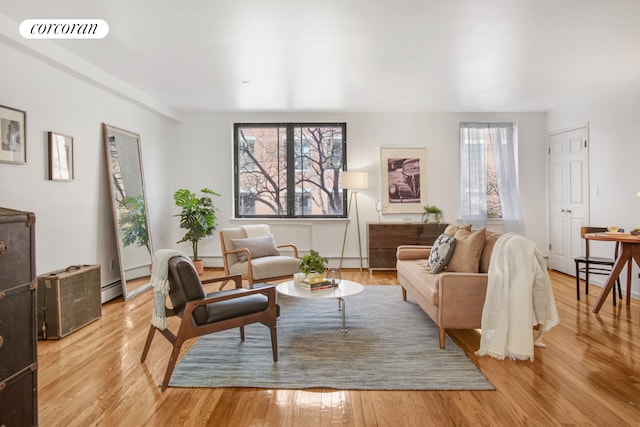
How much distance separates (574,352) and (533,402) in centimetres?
99

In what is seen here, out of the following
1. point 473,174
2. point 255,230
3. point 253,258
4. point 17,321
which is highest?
point 473,174

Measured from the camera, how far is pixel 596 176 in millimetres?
5141

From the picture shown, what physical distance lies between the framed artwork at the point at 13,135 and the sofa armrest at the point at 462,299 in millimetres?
3589

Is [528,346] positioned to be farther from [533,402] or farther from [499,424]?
[499,424]

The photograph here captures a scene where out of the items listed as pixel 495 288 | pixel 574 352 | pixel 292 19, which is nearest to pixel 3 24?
pixel 292 19

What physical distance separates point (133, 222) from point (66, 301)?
5.63ft

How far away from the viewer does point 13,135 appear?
3219 millimetres

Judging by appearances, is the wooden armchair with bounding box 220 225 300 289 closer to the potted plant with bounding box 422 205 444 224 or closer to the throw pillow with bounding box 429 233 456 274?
the throw pillow with bounding box 429 233 456 274

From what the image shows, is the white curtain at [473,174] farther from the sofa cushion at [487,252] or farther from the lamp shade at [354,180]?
the sofa cushion at [487,252]

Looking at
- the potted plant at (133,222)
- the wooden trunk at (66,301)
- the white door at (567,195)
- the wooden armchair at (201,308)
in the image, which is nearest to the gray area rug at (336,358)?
the wooden armchair at (201,308)

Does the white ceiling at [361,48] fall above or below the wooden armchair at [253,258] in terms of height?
above

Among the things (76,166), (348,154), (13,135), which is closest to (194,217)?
(76,166)

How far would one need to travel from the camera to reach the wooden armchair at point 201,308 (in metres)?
2.46

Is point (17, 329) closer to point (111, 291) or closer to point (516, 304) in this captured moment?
point (516, 304)
